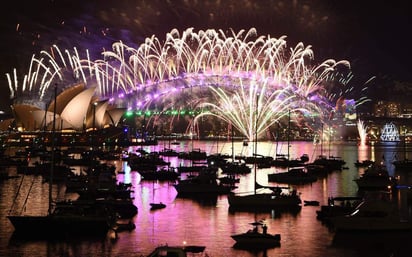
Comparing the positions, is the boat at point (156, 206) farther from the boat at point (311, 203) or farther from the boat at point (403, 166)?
the boat at point (403, 166)

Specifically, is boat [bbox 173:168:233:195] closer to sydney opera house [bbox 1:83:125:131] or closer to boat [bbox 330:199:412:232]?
boat [bbox 330:199:412:232]

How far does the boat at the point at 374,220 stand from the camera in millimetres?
27359

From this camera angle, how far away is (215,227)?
2981 centimetres

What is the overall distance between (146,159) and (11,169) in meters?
13.9

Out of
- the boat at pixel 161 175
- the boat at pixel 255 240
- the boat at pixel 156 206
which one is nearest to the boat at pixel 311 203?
the boat at pixel 156 206

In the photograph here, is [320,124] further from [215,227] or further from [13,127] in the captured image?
[215,227]

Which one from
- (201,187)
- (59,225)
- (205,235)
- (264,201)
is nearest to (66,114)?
(201,187)

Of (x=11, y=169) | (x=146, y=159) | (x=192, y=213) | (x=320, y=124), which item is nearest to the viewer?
(x=192, y=213)

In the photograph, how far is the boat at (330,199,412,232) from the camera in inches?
1077

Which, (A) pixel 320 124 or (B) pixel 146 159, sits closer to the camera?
(B) pixel 146 159

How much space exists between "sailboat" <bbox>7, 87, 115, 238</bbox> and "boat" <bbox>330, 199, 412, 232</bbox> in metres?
10.7

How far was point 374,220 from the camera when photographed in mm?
27359

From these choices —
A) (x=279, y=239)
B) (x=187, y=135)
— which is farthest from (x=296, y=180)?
(x=187, y=135)

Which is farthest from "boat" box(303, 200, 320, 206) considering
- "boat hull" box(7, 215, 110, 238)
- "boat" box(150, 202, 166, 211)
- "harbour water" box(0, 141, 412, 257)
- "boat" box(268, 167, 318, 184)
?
"boat hull" box(7, 215, 110, 238)
